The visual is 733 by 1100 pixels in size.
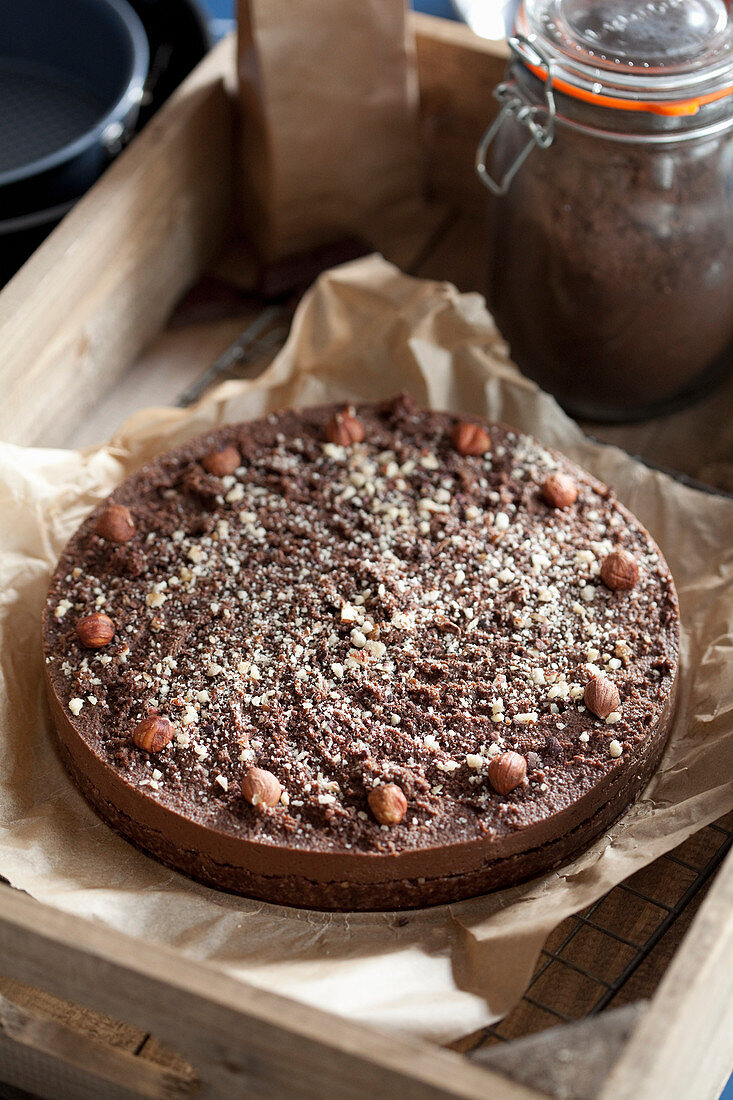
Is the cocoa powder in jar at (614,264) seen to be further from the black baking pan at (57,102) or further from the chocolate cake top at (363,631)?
the black baking pan at (57,102)

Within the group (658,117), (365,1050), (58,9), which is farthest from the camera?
(58,9)

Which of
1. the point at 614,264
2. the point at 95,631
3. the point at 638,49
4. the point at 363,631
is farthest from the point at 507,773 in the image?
the point at 638,49

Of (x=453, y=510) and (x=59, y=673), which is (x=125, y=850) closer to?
(x=59, y=673)

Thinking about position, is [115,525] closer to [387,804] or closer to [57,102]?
[387,804]

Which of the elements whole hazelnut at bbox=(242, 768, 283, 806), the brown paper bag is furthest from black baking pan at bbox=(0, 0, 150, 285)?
whole hazelnut at bbox=(242, 768, 283, 806)

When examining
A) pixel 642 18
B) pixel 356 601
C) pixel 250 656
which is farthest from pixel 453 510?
pixel 642 18

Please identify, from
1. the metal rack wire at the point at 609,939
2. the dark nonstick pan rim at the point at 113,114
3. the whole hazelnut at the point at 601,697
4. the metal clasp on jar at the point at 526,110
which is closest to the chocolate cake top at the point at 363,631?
the whole hazelnut at the point at 601,697
